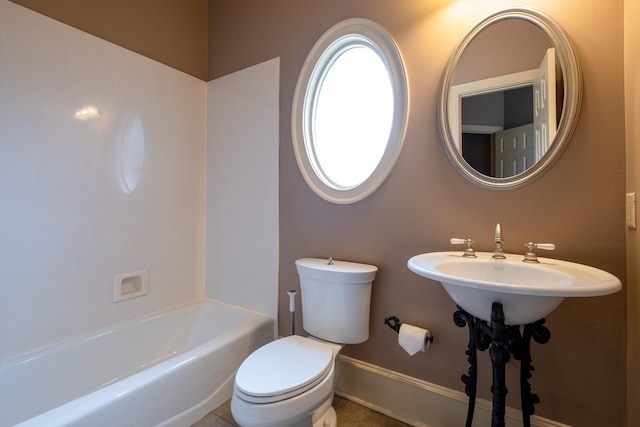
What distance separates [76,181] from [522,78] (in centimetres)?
224

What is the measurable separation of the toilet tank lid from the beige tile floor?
2.36ft

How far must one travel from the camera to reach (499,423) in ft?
3.39

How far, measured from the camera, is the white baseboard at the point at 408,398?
4.39 ft

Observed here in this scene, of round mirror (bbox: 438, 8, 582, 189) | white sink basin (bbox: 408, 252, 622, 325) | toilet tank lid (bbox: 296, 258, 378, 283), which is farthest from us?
toilet tank lid (bbox: 296, 258, 378, 283)

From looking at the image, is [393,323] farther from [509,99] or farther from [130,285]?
[130,285]

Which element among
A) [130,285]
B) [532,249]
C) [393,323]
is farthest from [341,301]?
[130,285]

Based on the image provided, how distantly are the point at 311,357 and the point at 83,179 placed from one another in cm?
154

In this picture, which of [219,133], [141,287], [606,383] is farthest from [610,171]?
[141,287]

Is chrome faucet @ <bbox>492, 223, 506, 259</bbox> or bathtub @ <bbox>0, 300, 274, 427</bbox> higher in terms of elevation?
chrome faucet @ <bbox>492, 223, 506, 259</bbox>

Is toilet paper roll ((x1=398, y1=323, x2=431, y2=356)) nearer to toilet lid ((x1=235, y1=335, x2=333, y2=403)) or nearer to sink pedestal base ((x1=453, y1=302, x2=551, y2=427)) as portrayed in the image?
sink pedestal base ((x1=453, y1=302, x2=551, y2=427))

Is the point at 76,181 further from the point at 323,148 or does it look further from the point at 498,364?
the point at 498,364

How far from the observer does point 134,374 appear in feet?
5.27

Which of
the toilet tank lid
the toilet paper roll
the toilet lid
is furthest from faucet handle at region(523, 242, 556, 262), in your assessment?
the toilet lid

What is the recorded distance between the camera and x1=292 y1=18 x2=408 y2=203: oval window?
5.20ft
